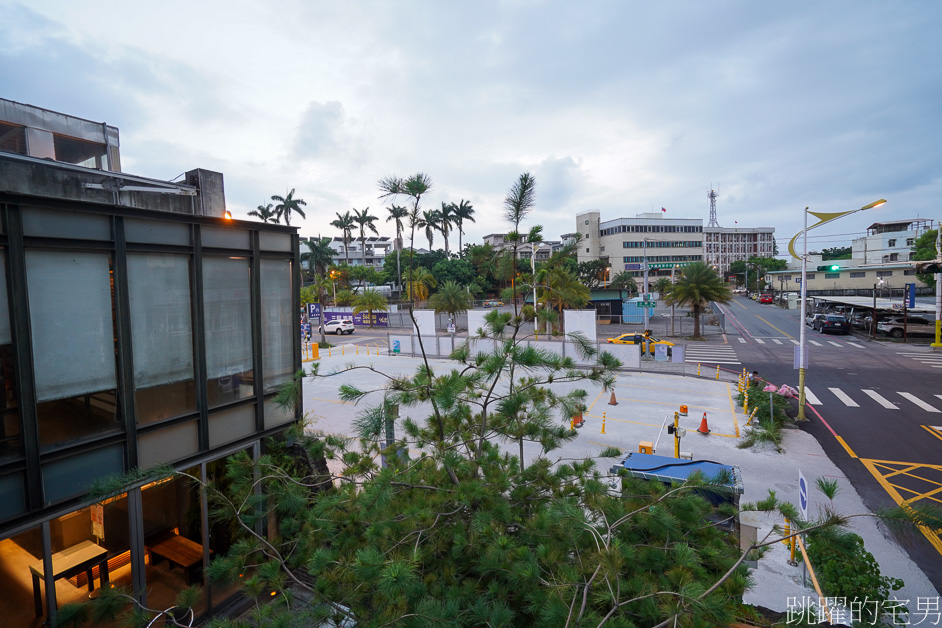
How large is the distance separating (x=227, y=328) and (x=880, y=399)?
22.4 m

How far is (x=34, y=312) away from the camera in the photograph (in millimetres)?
4969

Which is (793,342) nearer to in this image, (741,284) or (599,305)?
(599,305)

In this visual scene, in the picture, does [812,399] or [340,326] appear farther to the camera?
[340,326]

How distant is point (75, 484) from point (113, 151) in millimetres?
9144

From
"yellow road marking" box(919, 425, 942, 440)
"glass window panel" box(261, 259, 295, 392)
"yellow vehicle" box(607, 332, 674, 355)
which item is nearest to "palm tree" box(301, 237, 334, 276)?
"yellow vehicle" box(607, 332, 674, 355)

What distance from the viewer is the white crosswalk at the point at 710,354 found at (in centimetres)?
2561

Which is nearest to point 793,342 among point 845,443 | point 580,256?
point 845,443

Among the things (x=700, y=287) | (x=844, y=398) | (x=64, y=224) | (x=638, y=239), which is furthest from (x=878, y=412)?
(x=638, y=239)

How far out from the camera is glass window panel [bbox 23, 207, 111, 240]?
4.94 m

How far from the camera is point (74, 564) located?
5.68m

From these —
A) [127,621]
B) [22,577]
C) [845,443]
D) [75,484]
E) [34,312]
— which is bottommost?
[845,443]

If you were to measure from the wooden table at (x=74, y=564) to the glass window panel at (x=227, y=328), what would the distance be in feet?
7.56

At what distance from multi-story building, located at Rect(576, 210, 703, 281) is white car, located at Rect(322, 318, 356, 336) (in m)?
45.8

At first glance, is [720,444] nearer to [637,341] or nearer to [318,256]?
[637,341]
